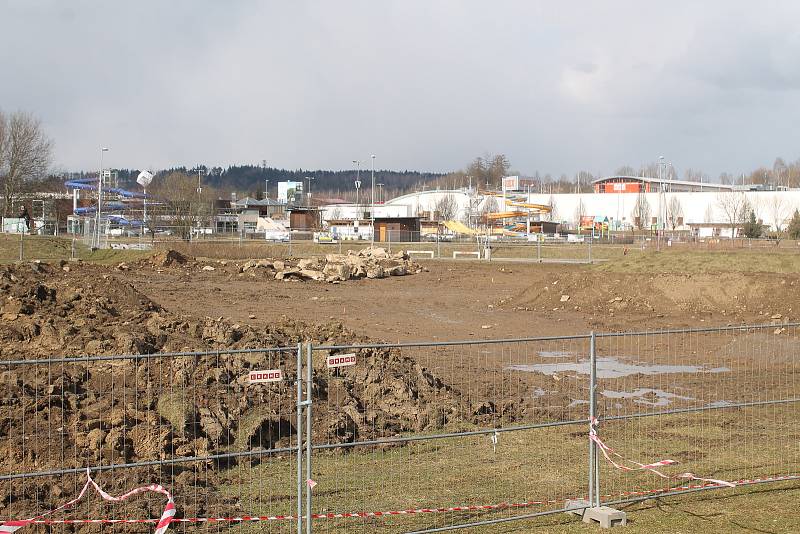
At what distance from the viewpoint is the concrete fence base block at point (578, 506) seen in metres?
8.59

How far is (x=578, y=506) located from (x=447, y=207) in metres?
119

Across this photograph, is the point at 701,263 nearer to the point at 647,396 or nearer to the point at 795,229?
the point at 647,396

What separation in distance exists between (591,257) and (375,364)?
150 feet

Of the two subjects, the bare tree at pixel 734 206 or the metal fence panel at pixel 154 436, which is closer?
the metal fence panel at pixel 154 436

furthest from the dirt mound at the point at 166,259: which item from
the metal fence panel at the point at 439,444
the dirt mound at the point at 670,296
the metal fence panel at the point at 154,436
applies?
the metal fence panel at the point at 154,436

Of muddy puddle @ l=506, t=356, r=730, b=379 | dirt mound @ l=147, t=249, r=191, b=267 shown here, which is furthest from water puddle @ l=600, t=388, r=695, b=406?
dirt mound @ l=147, t=249, r=191, b=267

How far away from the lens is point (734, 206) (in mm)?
104312

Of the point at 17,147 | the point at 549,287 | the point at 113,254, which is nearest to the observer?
the point at 549,287

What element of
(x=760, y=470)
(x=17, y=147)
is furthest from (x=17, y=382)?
(x=17, y=147)

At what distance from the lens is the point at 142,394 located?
11.7 meters

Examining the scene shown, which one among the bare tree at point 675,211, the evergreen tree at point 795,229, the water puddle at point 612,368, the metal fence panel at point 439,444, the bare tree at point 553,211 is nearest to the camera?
the metal fence panel at point 439,444

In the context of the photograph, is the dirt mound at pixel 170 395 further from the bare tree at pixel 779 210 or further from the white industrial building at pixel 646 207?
the bare tree at pixel 779 210

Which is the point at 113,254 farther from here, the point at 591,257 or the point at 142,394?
the point at 142,394

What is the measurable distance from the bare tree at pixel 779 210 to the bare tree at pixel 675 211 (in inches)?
494
